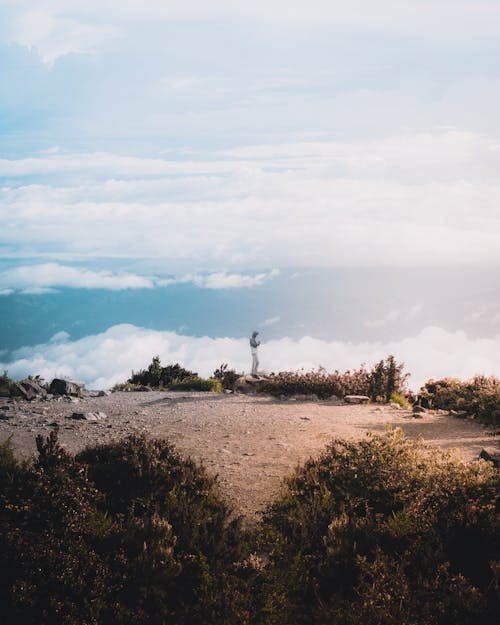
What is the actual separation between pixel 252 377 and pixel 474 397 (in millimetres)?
7720

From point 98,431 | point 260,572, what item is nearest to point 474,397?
point 98,431

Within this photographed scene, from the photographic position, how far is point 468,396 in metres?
18.0

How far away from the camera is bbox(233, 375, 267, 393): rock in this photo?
21.0m

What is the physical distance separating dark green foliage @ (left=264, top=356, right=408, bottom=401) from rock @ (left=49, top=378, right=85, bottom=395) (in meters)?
5.80

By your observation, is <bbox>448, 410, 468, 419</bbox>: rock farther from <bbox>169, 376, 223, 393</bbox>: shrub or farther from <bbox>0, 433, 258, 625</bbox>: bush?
<bbox>0, 433, 258, 625</bbox>: bush

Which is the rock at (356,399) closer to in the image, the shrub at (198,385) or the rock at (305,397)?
the rock at (305,397)

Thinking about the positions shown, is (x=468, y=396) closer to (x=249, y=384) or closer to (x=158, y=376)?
(x=249, y=384)

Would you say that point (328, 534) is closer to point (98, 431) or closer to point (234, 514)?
point (234, 514)

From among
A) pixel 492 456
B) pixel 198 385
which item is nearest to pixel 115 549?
pixel 492 456

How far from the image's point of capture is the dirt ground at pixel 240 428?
34.2 feet

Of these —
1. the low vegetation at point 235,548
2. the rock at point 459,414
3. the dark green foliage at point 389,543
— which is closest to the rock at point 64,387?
the rock at point 459,414

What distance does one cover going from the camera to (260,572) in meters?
6.34

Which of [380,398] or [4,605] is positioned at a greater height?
[380,398]

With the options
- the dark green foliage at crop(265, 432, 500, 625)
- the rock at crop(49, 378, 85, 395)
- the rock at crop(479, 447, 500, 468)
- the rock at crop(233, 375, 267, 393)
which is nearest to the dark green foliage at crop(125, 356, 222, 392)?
the rock at crop(233, 375, 267, 393)
